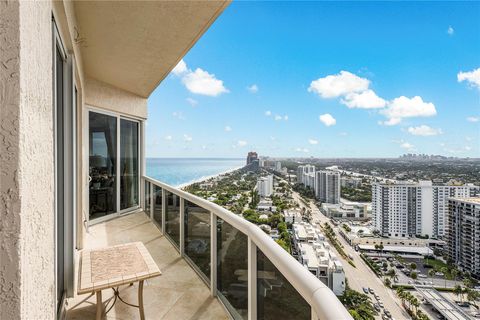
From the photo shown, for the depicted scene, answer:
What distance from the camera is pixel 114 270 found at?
227cm

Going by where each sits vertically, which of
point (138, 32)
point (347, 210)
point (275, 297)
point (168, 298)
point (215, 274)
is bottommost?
point (168, 298)

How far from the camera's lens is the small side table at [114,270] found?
6.77 ft

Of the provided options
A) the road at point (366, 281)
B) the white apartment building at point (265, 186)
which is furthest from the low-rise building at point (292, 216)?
the white apartment building at point (265, 186)

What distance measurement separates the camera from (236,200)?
15.1ft

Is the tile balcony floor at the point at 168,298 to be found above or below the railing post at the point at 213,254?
below

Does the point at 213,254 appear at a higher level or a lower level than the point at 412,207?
lower

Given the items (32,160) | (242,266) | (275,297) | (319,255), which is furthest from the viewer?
(319,255)

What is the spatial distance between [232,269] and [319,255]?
1077 mm

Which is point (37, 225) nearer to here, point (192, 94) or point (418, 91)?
point (418, 91)

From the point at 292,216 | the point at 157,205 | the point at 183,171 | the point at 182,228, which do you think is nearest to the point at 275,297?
the point at 182,228

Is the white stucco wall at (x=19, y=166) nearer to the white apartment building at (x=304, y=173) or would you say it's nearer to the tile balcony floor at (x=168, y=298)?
the tile balcony floor at (x=168, y=298)

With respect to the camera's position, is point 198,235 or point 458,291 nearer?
point 458,291

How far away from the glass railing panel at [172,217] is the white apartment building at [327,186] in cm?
335

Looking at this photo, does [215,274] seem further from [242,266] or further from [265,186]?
[265,186]
